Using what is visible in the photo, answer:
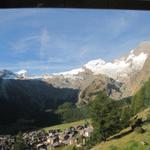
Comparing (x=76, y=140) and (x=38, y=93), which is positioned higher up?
(x=38, y=93)

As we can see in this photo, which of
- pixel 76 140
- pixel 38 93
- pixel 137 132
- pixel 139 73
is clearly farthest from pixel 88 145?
pixel 139 73

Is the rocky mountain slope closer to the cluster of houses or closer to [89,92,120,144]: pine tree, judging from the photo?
[89,92,120,144]: pine tree

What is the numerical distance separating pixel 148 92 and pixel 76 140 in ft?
2.11

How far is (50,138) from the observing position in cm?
224

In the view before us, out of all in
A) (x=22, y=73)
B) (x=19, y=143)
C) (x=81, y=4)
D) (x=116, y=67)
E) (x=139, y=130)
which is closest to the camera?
(x=81, y=4)

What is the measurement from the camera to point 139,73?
267cm

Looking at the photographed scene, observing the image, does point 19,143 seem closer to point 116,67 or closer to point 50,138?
point 50,138

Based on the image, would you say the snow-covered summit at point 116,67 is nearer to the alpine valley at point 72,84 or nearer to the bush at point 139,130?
the alpine valley at point 72,84

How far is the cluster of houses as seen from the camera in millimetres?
2111

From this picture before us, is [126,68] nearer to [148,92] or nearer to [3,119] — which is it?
[148,92]

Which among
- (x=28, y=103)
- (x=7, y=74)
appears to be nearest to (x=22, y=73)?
(x=7, y=74)

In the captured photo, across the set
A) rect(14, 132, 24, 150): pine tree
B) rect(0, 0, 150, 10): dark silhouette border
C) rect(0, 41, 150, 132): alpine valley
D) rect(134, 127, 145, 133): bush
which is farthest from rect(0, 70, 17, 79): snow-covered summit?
rect(134, 127, 145, 133): bush

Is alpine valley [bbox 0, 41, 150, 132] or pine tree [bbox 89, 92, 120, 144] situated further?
pine tree [bbox 89, 92, 120, 144]

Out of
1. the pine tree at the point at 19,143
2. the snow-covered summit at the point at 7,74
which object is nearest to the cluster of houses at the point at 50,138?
the pine tree at the point at 19,143
